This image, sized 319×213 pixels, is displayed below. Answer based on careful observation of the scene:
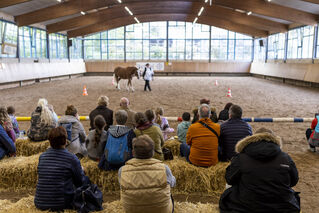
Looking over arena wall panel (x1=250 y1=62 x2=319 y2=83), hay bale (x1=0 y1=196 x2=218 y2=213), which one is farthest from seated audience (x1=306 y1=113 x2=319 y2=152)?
arena wall panel (x1=250 y1=62 x2=319 y2=83)

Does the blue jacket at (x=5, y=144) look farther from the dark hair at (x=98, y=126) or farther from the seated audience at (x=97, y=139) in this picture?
the dark hair at (x=98, y=126)

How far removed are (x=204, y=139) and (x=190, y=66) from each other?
31870 millimetres

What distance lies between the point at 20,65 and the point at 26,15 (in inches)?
144

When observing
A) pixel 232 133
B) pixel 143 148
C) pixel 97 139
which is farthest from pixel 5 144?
pixel 232 133

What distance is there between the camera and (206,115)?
173 inches

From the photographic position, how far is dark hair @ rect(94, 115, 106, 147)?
4.44 meters

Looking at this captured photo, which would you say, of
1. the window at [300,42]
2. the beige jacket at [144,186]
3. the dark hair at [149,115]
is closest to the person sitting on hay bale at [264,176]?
the beige jacket at [144,186]

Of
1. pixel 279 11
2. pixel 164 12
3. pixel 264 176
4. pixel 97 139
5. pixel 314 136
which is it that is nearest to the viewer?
pixel 264 176

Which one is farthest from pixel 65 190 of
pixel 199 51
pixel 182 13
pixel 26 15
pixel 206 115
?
pixel 199 51

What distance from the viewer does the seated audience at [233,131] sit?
4.39 metres

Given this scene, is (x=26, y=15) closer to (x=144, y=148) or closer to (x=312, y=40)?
(x=312, y=40)

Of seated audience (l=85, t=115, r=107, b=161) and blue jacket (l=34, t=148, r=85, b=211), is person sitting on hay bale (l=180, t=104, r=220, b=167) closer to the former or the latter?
seated audience (l=85, t=115, r=107, b=161)

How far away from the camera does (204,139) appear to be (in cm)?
436

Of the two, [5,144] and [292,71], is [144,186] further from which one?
[292,71]
